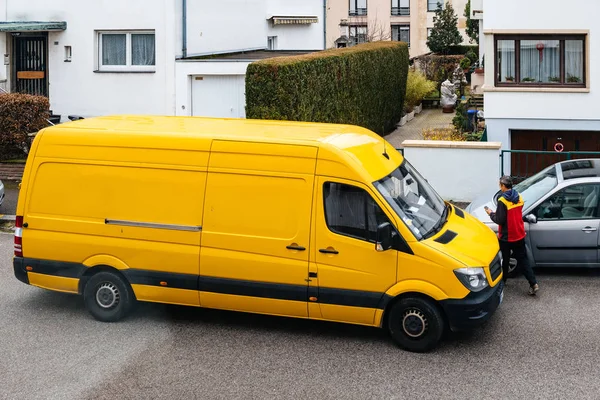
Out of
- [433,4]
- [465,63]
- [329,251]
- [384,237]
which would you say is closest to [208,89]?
[329,251]

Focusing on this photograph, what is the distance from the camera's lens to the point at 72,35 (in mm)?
22375

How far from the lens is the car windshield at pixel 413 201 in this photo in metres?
8.96

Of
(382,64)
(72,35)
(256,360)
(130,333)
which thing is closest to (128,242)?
(130,333)

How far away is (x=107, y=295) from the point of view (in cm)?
971

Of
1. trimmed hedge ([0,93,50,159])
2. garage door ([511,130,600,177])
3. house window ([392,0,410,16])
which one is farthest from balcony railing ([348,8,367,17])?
trimmed hedge ([0,93,50,159])

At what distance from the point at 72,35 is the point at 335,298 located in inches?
621

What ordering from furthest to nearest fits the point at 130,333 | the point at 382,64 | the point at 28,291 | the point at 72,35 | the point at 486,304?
the point at 382,64 → the point at 72,35 → the point at 28,291 → the point at 130,333 → the point at 486,304

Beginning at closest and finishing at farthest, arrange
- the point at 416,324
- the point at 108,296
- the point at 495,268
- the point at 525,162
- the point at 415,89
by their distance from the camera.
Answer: the point at 416,324 → the point at 495,268 → the point at 108,296 → the point at 525,162 → the point at 415,89

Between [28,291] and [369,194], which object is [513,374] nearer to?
[369,194]

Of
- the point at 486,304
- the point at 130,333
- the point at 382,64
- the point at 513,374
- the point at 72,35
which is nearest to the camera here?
the point at 513,374

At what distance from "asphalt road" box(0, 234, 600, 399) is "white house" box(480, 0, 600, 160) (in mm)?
10640

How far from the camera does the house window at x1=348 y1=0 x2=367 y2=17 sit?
198 ft

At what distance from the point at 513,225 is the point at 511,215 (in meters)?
0.13

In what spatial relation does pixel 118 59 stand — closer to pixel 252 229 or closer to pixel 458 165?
pixel 458 165
